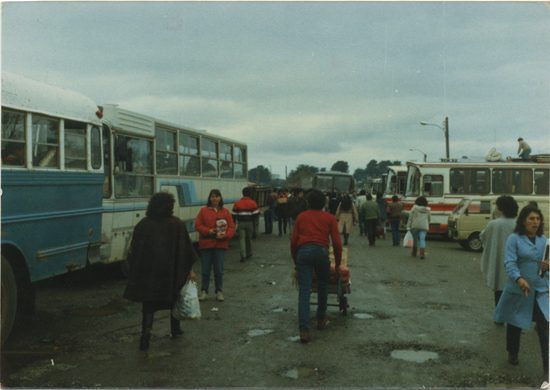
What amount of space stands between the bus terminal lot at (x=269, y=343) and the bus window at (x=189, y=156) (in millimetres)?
3910

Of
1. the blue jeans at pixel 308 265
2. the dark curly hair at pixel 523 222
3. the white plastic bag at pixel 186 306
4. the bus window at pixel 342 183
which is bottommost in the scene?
the white plastic bag at pixel 186 306

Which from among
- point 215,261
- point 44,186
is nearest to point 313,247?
point 215,261

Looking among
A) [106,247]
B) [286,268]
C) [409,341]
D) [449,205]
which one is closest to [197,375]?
[409,341]

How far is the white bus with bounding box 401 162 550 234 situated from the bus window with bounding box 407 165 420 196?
0.14ft

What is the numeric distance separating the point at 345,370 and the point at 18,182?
4.22 m

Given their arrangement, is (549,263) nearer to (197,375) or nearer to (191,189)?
(197,375)

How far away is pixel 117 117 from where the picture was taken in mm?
10367

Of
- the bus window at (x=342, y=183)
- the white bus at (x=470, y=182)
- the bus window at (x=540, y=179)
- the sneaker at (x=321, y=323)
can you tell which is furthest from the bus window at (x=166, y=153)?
the bus window at (x=342, y=183)

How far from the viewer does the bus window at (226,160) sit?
17000 millimetres

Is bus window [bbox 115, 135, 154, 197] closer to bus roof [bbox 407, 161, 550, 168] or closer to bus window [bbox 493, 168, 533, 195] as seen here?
bus roof [bbox 407, 161, 550, 168]

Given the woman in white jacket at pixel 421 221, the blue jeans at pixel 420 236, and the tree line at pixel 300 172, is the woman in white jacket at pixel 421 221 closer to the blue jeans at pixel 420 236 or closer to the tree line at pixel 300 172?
the blue jeans at pixel 420 236

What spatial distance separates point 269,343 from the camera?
21.3ft

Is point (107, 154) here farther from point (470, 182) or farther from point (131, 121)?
point (470, 182)

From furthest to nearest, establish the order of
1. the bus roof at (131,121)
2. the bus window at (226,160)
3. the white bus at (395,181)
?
1. the white bus at (395,181)
2. the bus window at (226,160)
3. the bus roof at (131,121)
